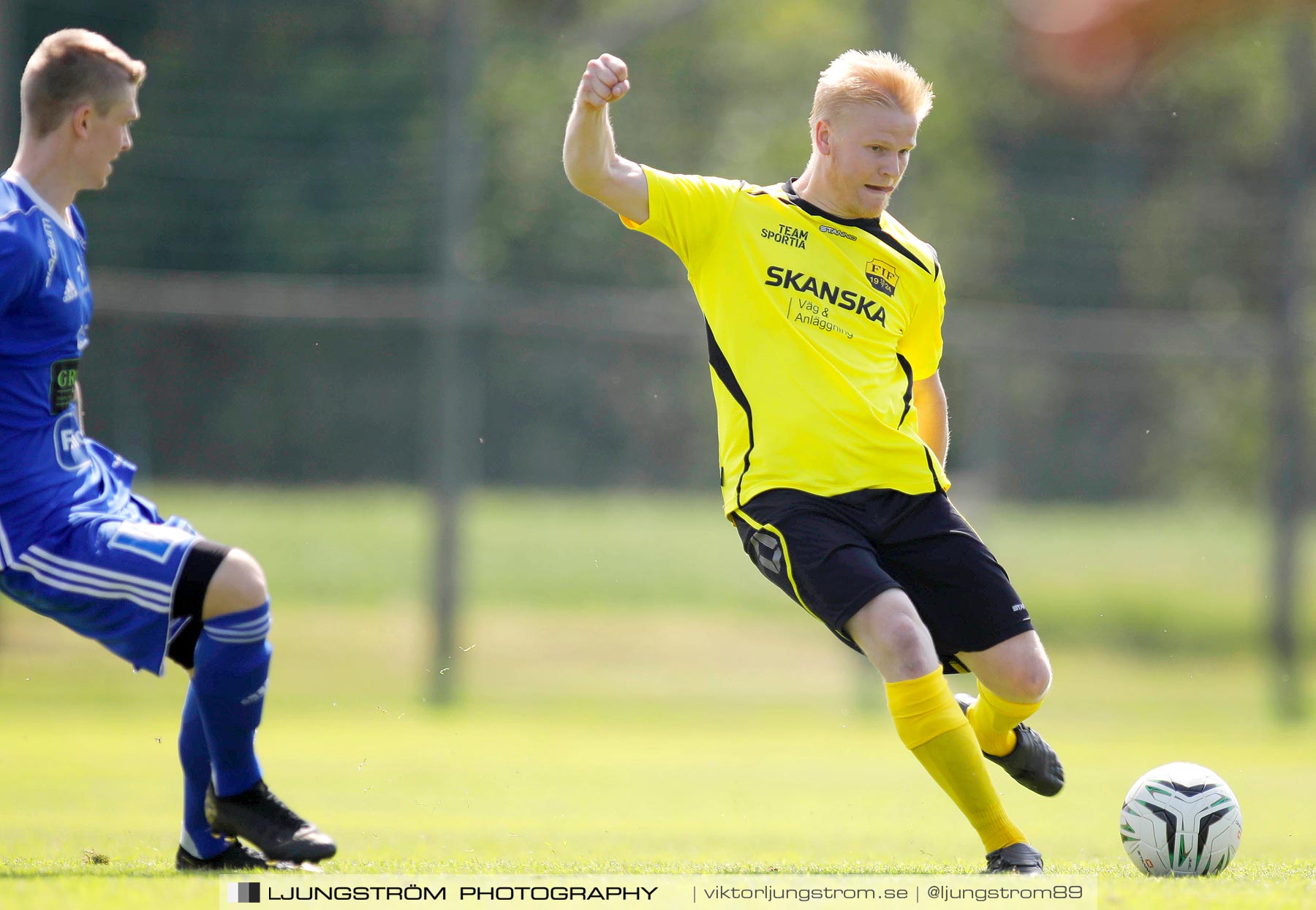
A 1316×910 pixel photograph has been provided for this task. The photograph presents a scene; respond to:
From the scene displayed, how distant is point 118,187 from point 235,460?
7.45 feet

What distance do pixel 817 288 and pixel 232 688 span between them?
202cm

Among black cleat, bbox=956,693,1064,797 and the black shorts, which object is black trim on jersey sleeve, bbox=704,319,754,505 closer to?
the black shorts

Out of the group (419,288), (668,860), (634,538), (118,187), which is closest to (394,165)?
(419,288)

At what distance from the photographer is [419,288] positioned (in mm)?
11789

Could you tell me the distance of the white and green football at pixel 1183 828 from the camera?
4238mm

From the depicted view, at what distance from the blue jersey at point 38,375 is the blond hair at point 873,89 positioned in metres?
2.24

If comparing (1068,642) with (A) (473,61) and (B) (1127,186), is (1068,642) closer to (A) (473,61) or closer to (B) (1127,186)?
(B) (1127,186)

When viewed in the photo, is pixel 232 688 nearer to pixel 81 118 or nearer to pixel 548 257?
pixel 81 118

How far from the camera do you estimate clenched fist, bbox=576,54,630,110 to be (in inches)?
164

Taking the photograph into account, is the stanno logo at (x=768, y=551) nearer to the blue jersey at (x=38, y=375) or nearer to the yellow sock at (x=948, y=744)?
the yellow sock at (x=948, y=744)

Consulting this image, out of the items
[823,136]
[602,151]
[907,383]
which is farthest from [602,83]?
[907,383]

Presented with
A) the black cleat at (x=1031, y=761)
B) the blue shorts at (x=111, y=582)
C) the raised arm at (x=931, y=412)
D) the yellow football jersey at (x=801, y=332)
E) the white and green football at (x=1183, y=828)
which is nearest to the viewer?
the blue shorts at (x=111, y=582)

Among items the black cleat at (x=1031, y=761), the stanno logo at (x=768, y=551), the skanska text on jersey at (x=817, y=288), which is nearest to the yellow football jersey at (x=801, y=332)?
the skanska text on jersey at (x=817, y=288)

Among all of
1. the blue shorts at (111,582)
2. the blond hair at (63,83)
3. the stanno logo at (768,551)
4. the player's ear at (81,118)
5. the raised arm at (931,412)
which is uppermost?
the blond hair at (63,83)
